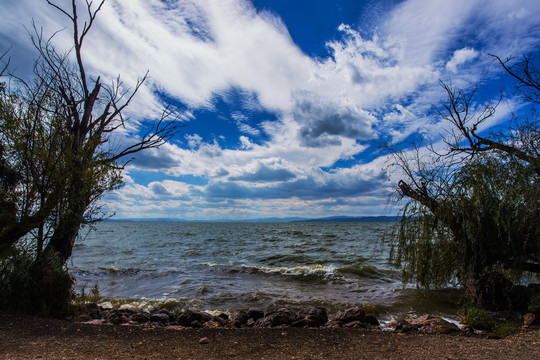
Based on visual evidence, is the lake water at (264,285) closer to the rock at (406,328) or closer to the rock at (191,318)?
the rock at (191,318)

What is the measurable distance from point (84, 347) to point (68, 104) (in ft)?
25.1

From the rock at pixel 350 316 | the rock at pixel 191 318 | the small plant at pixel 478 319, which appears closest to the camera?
the small plant at pixel 478 319

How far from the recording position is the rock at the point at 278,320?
28.5ft

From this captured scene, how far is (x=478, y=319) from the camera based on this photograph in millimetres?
8195

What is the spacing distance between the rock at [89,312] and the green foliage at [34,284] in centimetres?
51

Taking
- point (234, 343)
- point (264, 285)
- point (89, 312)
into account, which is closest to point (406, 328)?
point (234, 343)

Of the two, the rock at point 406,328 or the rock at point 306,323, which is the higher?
the rock at point 406,328

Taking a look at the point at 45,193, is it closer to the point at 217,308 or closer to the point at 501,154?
the point at 217,308

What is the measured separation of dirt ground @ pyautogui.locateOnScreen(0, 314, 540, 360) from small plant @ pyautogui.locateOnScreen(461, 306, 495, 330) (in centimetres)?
100

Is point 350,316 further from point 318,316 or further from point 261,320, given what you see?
point 261,320

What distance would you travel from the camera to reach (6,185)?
8.60 m

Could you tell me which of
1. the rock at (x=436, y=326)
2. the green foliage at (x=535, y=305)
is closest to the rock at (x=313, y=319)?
the rock at (x=436, y=326)

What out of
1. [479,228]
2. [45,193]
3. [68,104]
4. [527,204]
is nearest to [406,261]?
[479,228]

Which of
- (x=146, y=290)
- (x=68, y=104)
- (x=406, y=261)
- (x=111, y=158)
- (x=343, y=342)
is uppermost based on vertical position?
(x=68, y=104)
